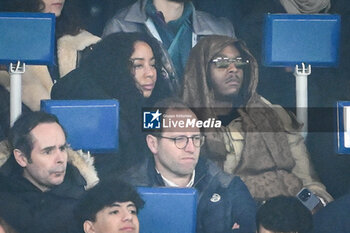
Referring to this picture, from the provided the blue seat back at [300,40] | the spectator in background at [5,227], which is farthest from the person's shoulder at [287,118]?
the spectator in background at [5,227]

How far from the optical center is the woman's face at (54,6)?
21.3ft

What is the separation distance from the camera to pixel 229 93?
6477 mm

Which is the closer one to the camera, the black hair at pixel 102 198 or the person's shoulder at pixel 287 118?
the black hair at pixel 102 198

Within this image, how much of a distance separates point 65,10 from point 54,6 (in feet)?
0.25

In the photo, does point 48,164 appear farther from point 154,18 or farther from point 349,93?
point 349,93

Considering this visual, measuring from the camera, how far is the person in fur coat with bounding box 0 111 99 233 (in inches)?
247

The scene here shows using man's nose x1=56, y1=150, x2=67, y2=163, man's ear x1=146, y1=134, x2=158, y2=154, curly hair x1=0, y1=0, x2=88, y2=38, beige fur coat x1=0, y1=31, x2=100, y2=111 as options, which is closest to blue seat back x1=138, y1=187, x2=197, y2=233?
man's ear x1=146, y1=134, x2=158, y2=154

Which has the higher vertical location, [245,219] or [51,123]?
[51,123]

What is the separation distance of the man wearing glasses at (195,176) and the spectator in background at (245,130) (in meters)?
0.07

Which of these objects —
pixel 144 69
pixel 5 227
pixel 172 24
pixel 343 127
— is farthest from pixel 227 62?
pixel 5 227

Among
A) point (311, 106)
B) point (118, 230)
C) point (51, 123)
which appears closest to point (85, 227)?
A: point (118, 230)

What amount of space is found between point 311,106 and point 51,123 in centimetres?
169

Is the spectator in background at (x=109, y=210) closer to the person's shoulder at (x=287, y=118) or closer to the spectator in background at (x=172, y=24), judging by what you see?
the spectator in background at (x=172, y=24)

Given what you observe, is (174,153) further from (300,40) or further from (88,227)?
(300,40)
